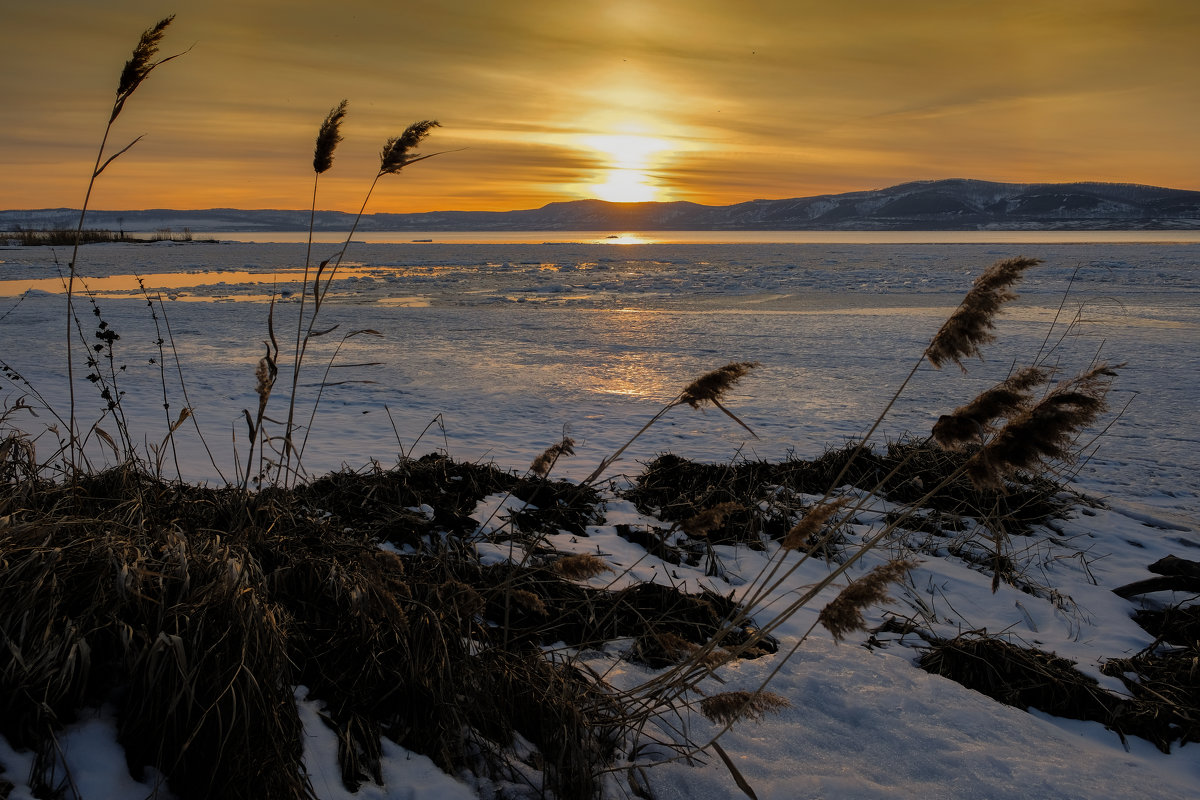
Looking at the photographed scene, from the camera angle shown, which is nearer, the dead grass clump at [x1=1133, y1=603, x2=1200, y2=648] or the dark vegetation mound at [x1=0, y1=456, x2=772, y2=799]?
the dark vegetation mound at [x1=0, y1=456, x2=772, y2=799]

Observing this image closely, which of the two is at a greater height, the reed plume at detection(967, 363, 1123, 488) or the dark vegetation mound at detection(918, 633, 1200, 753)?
the reed plume at detection(967, 363, 1123, 488)

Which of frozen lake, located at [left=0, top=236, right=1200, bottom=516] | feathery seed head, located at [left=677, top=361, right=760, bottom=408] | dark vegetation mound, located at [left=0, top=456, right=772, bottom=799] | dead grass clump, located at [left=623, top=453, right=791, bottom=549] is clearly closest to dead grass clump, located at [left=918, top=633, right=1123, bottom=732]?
dark vegetation mound, located at [left=0, top=456, right=772, bottom=799]

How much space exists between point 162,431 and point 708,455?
14.4ft

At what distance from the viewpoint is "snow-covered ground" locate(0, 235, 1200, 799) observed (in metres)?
2.40

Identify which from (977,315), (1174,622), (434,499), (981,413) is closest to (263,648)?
(981,413)

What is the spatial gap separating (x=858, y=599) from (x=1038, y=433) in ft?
1.80

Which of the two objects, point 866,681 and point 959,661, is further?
point 959,661

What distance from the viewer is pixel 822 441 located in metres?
6.60

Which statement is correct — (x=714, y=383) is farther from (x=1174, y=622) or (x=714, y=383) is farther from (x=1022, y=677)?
(x=1174, y=622)

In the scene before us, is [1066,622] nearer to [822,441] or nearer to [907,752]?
[907,752]

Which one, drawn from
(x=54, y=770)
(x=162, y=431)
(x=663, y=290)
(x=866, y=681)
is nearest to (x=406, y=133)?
(x=54, y=770)

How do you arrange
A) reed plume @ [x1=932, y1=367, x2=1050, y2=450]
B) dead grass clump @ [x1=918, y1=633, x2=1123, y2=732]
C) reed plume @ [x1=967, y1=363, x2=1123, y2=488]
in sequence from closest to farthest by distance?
reed plume @ [x1=967, y1=363, x2=1123, y2=488], reed plume @ [x1=932, y1=367, x2=1050, y2=450], dead grass clump @ [x1=918, y1=633, x2=1123, y2=732]

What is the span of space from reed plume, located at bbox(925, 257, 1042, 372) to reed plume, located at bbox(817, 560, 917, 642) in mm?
589

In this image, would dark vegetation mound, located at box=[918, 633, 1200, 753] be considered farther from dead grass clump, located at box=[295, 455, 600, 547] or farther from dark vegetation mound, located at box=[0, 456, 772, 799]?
dead grass clump, located at box=[295, 455, 600, 547]
